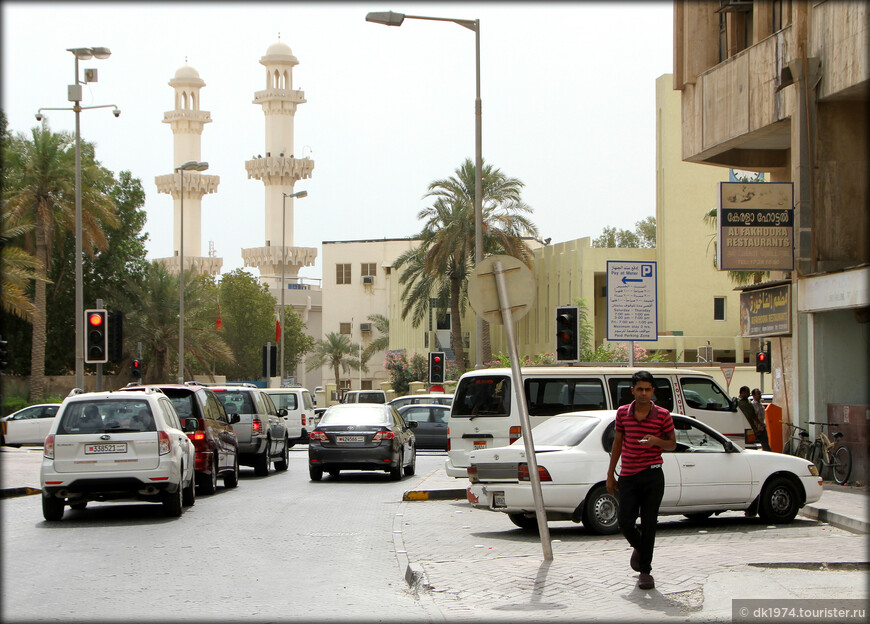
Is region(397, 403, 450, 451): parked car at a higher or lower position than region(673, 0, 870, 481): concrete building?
lower

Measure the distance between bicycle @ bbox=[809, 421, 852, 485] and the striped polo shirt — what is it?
37.2ft

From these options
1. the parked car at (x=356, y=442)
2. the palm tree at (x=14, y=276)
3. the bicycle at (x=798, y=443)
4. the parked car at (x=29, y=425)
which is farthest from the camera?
the palm tree at (x=14, y=276)

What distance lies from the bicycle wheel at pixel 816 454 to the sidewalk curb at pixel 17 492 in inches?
558

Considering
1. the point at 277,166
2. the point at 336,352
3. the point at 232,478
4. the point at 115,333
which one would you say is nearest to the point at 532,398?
A: the point at 232,478

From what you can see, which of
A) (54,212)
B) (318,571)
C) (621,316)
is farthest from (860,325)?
(54,212)

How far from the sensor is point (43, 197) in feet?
164

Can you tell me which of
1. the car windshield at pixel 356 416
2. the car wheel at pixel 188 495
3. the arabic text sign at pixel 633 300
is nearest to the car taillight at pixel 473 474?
the car wheel at pixel 188 495

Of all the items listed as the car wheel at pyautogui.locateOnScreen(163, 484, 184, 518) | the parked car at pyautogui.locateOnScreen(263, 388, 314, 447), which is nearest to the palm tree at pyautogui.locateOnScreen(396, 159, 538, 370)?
the parked car at pyautogui.locateOnScreen(263, 388, 314, 447)

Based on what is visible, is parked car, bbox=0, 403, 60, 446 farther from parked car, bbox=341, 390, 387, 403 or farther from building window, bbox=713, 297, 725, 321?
building window, bbox=713, 297, 725, 321

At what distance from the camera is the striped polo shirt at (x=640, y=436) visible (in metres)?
9.17

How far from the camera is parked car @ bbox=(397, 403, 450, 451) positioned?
34844mm

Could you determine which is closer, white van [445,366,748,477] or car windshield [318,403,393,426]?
white van [445,366,748,477]

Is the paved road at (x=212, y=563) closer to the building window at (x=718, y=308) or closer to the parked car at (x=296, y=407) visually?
the parked car at (x=296, y=407)

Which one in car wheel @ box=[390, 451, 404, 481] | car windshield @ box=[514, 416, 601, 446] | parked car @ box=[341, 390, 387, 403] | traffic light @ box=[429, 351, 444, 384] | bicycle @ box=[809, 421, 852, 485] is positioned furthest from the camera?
parked car @ box=[341, 390, 387, 403]
